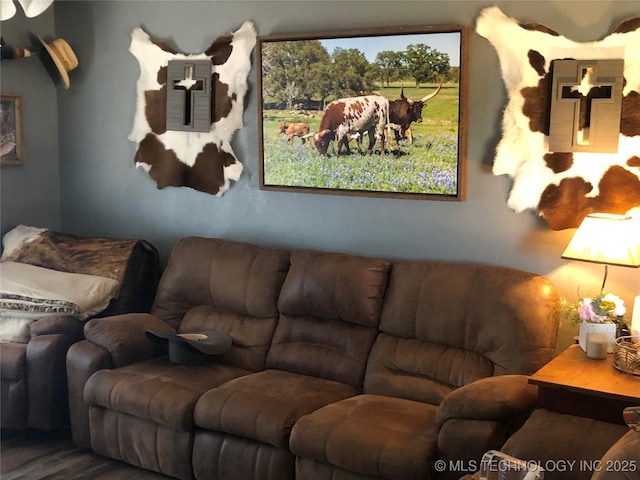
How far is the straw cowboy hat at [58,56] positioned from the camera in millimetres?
4895

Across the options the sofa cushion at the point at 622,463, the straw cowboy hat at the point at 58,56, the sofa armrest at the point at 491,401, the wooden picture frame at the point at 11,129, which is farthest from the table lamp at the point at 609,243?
the wooden picture frame at the point at 11,129

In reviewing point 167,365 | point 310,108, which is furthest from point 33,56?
point 167,365

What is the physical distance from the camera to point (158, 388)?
3611 mm

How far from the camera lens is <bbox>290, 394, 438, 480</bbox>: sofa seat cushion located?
291 centimetres

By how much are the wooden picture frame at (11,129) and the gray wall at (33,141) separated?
0.05m

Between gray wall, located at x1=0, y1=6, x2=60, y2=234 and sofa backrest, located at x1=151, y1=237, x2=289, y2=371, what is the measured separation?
125cm

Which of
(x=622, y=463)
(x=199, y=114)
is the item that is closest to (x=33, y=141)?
(x=199, y=114)

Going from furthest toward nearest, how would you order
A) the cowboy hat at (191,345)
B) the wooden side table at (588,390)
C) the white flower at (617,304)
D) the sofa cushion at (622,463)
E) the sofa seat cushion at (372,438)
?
the cowboy hat at (191,345)
the white flower at (617,304)
the sofa seat cushion at (372,438)
the wooden side table at (588,390)
the sofa cushion at (622,463)

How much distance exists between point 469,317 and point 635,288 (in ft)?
2.30

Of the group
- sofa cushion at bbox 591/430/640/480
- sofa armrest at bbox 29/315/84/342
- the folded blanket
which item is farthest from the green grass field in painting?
sofa cushion at bbox 591/430/640/480

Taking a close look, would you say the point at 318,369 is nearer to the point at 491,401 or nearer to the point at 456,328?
the point at 456,328

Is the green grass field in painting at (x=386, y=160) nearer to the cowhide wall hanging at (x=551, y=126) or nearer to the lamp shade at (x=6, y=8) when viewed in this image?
the cowhide wall hanging at (x=551, y=126)

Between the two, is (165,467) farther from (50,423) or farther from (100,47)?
(100,47)

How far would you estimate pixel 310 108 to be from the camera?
415 centimetres
